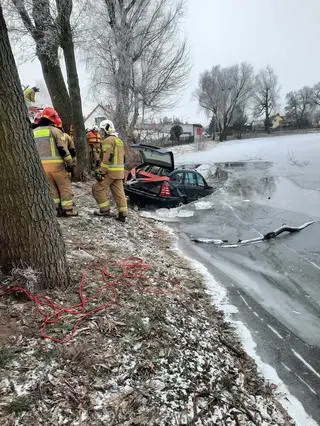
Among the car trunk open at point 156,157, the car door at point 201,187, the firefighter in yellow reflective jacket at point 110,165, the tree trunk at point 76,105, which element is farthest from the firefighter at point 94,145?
the firefighter in yellow reflective jacket at point 110,165

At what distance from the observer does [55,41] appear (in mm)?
10180

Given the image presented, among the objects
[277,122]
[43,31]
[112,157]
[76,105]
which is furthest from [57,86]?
[277,122]

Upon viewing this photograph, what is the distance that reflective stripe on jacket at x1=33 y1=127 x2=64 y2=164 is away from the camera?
21.1 ft

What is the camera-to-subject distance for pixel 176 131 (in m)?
45.9

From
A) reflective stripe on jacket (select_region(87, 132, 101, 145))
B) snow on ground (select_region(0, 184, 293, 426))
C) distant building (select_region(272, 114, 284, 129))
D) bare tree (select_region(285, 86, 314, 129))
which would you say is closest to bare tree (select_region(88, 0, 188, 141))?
reflective stripe on jacket (select_region(87, 132, 101, 145))

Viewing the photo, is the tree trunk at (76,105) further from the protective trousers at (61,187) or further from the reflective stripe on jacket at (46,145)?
the reflective stripe on jacket at (46,145)

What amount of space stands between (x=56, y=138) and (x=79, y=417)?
16.3 feet

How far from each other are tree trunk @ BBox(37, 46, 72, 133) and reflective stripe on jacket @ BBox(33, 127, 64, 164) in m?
5.21

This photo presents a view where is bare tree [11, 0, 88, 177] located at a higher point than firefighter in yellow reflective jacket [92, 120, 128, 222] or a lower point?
higher

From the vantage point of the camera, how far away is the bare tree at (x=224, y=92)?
7162 cm

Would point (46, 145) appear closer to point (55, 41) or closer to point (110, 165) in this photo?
point (110, 165)

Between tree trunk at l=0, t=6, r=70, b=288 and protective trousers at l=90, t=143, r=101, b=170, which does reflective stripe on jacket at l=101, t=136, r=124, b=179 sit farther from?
protective trousers at l=90, t=143, r=101, b=170

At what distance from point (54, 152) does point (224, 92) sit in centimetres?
7072

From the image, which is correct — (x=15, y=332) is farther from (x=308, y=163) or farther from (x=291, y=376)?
(x=308, y=163)
